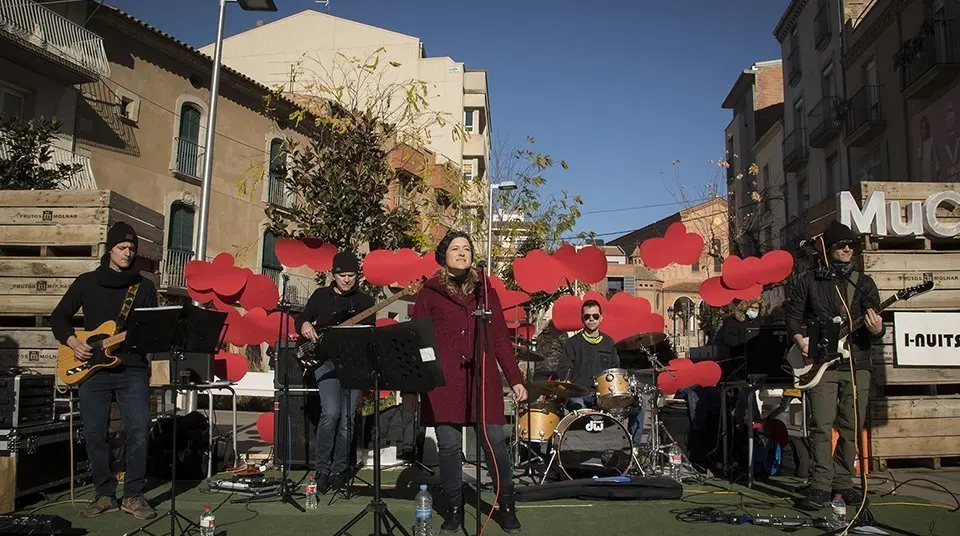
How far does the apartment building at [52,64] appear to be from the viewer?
16.4 m

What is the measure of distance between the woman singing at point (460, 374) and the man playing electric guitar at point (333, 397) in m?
1.59

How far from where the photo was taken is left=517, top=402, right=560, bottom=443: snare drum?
7266mm

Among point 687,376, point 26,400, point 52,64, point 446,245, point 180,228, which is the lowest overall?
point 26,400

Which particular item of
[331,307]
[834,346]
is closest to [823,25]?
[834,346]

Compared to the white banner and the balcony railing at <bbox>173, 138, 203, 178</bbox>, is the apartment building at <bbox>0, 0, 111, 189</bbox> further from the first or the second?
the white banner

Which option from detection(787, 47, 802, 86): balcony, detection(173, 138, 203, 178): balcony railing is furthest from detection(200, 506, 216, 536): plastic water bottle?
detection(787, 47, 802, 86): balcony

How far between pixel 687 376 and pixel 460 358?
13.2 feet

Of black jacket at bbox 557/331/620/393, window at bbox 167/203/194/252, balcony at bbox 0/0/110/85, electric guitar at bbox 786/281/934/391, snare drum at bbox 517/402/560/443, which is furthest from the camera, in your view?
window at bbox 167/203/194/252

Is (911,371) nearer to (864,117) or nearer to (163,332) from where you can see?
(163,332)

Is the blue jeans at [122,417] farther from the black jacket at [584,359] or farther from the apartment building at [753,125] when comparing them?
the apartment building at [753,125]

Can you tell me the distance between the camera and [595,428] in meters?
6.99

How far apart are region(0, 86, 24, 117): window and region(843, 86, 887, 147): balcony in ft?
72.0

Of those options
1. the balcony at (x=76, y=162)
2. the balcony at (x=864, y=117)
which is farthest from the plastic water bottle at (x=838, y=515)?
the balcony at (x=864, y=117)

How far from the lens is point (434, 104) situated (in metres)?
37.5
